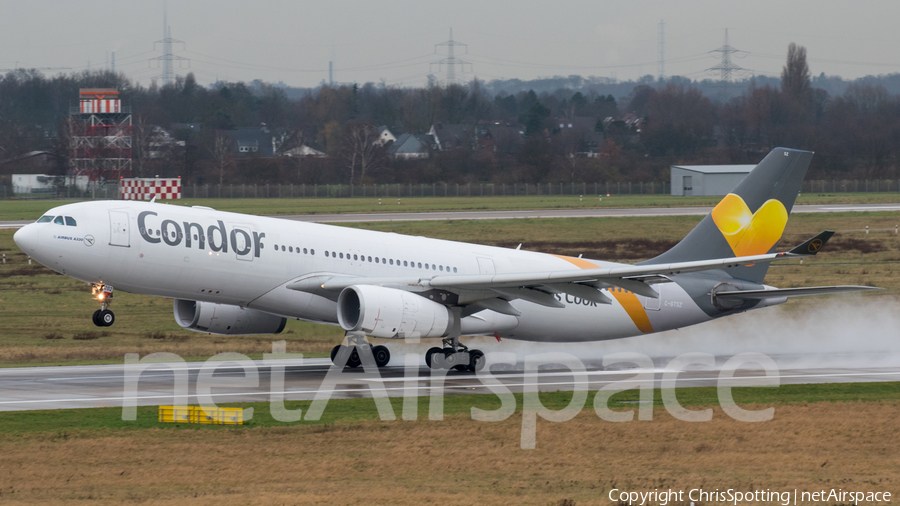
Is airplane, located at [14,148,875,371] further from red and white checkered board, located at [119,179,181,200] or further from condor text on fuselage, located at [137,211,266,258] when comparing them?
red and white checkered board, located at [119,179,181,200]

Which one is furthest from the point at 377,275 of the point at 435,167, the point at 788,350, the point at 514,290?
the point at 435,167

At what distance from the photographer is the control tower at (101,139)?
347 feet

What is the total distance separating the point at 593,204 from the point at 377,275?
75372 mm

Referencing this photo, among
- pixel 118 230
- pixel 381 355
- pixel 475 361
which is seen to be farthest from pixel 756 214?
pixel 118 230

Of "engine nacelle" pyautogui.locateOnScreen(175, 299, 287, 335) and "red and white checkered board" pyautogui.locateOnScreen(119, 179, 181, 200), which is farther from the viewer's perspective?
"red and white checkered board" pyautogui.locateOnScreen(119, 179, 181, 200)

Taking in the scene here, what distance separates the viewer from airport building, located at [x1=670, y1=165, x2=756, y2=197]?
379 ft

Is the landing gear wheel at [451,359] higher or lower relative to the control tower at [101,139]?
lower

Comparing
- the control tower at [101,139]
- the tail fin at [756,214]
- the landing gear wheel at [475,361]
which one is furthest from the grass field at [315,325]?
the control tower at [101,139]

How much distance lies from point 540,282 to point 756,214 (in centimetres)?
968

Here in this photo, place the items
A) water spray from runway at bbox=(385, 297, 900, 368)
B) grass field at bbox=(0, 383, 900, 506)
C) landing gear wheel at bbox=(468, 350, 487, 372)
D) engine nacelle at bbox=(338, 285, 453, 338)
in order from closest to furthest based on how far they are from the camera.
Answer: grass field at bbox=(0, 383, 900, 506)
engine nacelle at bbox=(338, 285, 453, 338)
landing gear wheel at bbox=(468, 350, 487, 372)
water spray from runway at bbox=(385, 297, 900, 368)

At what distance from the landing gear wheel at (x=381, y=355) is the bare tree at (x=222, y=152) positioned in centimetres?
9679

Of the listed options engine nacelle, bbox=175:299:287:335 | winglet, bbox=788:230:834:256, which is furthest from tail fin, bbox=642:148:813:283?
engine nacelle, bbox=175:299:287:335

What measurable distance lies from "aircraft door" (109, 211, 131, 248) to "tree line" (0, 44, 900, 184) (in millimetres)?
100936

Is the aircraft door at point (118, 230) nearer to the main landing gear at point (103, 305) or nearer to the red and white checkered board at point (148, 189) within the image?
the main landing gear at point (103, 305)
